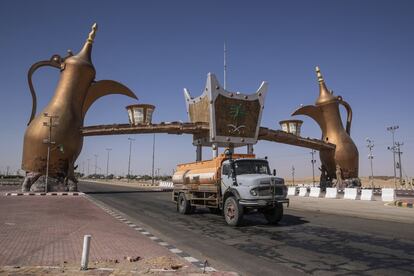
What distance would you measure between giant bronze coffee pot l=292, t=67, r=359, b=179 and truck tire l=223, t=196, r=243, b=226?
149 feet

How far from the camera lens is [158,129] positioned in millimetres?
49156

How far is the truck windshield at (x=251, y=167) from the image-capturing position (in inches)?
617

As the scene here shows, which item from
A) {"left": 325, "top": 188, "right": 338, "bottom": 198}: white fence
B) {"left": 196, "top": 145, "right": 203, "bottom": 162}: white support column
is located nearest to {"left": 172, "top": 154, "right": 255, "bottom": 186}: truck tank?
{"left": 325, "top": 188, "right": 338, "bottom": 198}: white fence

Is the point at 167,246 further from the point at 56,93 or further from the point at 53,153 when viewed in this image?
the point at 56,93

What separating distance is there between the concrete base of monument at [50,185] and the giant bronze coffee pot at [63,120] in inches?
12.6

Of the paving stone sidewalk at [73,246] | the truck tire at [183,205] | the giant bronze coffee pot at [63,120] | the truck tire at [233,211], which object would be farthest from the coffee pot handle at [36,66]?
the truck tire at [233,211]

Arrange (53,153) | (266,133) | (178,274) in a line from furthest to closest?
1. (266,133)
2. (53,153)
3. (178,274)

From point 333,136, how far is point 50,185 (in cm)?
4120

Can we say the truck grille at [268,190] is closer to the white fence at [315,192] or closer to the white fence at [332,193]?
the white fence at [332,193]

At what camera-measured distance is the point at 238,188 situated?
1487cm

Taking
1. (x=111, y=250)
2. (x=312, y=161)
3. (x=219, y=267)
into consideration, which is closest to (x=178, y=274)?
(x=219, y=267)

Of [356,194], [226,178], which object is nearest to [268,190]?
[226,178]

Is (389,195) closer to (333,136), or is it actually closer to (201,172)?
(201,172)

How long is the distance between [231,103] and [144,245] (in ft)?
126
